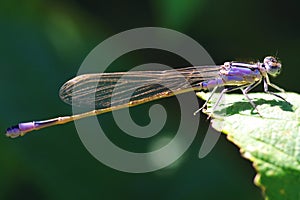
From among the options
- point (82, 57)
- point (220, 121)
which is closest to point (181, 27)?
point (82, 57)

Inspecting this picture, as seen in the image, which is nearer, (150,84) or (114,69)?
(150,84)

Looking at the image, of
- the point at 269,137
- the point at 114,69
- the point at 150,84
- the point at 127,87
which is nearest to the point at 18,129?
the point at 127,87

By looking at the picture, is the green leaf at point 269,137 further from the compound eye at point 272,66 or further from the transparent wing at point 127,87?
the transparent wing at point 127,87

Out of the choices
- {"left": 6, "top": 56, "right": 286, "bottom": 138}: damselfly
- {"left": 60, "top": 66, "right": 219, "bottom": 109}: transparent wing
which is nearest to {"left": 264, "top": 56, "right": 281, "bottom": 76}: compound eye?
{"left": 6, "top": 56, "right": 286, "bottom": 138}: damselfly

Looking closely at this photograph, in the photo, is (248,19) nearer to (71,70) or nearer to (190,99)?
(190,99)

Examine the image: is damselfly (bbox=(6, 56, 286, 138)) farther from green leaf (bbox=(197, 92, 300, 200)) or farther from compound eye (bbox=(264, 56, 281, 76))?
green leaf (bbox=(197, 92, 300, 200))

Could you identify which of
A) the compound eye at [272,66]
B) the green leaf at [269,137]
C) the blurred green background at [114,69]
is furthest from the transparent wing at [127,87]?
the green leaf at [269,137]

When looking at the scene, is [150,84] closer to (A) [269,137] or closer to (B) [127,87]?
(B) [127,87]
